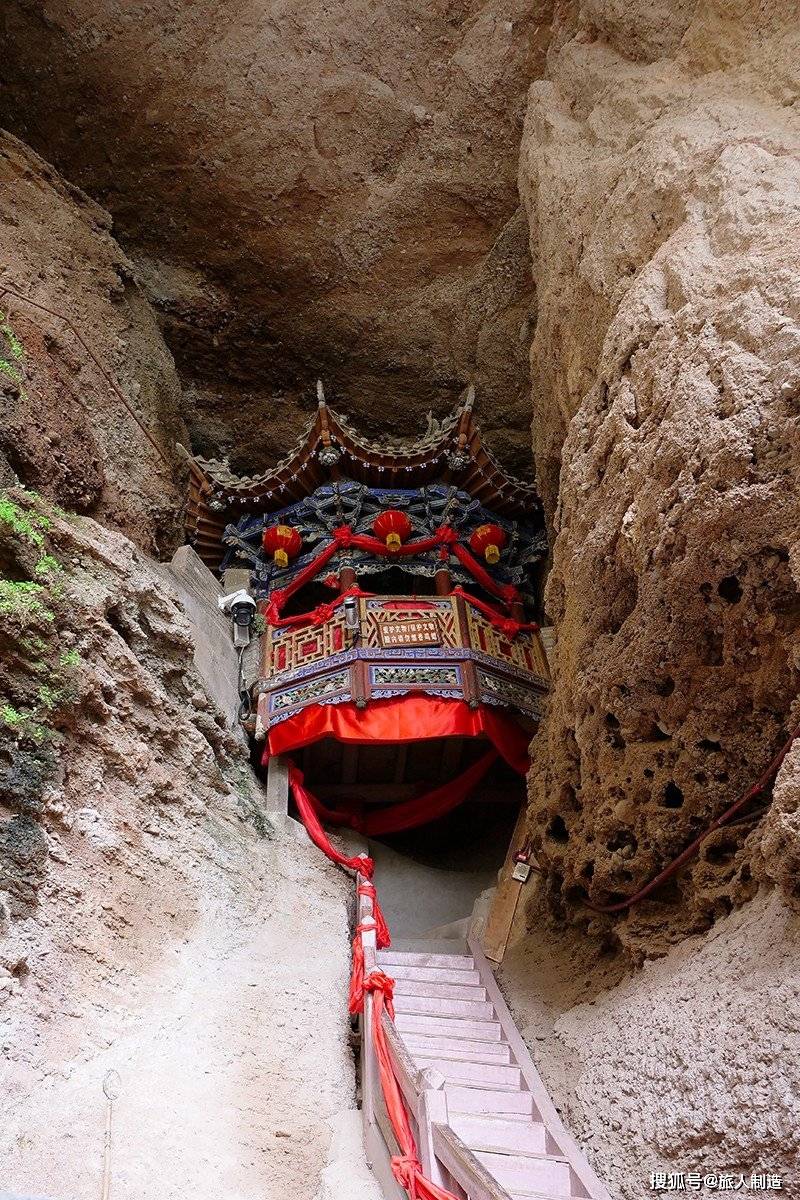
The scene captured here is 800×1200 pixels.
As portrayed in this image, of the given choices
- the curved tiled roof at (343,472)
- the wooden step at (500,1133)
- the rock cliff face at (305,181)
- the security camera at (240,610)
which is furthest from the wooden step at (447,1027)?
the rock cliff face at (305,181)

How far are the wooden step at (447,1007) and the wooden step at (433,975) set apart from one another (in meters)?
0.28

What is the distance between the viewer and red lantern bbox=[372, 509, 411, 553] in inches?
357

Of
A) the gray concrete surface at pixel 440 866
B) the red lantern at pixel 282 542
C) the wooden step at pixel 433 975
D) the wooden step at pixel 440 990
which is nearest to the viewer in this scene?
the wooden step at pixel 440 990

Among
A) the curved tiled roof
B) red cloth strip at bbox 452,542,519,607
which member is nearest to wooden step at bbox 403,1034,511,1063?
red cloth strip at bbox 452,542,519,607

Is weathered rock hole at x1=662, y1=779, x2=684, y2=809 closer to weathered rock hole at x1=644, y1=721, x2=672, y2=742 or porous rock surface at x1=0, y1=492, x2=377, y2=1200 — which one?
weathered rock hole at x1=644, y1=721, x2=672, y2=742

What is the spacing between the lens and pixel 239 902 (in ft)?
18.4

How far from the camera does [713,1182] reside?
3035mm

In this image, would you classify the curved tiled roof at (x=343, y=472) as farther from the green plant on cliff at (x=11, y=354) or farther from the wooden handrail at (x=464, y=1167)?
the wooden handrail at (x=464, y=1167)

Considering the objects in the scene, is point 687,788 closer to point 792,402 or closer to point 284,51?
point 792,402

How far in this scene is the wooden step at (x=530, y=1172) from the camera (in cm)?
345

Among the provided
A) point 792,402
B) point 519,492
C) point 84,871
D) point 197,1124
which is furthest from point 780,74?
point 197,1124

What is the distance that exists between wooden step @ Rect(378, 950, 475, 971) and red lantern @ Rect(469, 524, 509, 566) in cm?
432

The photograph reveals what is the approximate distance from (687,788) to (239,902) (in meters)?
2.88

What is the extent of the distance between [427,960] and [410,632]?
10.0 feet
